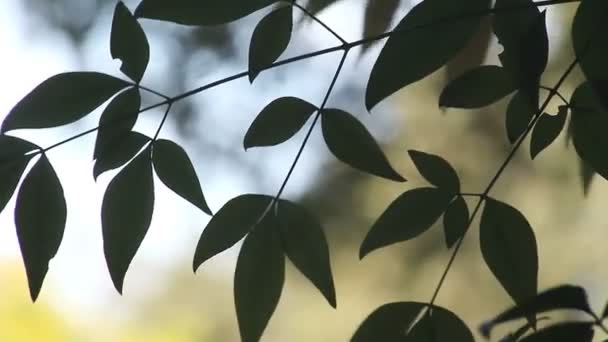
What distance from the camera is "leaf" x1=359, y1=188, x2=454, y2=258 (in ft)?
1.64

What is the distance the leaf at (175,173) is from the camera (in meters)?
0.50

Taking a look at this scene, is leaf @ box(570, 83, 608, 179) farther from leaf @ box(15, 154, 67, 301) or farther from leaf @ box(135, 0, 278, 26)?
leaf @ box(15, 154, 67, 301)

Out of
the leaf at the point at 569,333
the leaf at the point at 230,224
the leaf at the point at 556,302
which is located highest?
the leaf at the point at 230,224

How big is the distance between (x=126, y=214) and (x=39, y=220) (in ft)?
0.17

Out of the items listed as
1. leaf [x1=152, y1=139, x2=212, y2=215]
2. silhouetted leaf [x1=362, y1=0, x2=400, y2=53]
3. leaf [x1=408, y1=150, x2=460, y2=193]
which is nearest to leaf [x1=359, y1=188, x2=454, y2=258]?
leaf [x1=408, y1=150, x2=460, y2=193]

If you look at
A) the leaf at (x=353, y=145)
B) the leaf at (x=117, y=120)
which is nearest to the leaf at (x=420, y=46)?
the leaf at (x=353, y=145)

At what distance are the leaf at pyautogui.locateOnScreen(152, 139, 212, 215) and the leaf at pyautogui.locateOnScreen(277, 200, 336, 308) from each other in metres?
0.05

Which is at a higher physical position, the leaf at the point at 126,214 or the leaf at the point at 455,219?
the leaf at the point at 126,214

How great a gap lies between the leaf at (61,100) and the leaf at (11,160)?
2 centimetres

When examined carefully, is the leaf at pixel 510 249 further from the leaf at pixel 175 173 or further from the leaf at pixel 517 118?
the leaf at pixel 175 173

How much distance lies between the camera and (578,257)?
720 millimetres

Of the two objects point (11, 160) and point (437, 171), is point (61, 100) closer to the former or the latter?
point (11, 160)

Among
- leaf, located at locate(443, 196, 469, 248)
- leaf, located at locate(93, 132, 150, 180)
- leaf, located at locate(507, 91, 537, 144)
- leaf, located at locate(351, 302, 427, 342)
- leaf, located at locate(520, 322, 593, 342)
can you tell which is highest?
leaf, located at locate(93, 132, 150, 180)

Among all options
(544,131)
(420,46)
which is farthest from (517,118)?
(420,46)
